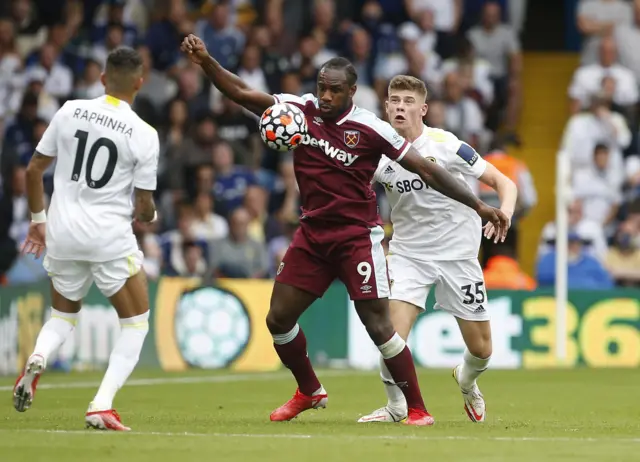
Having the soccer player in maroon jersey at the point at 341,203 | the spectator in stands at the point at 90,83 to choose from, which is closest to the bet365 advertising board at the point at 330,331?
the spectator in stands at the point at 90,83

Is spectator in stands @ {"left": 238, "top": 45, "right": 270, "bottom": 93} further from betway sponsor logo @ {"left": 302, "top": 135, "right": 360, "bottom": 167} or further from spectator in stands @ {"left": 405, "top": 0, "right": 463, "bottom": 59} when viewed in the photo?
betway sponsor logo @ {"left": 302, "top": 135, "right": 360, "bottom": 167}

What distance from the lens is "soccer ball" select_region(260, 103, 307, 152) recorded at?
910cm

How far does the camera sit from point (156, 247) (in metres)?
18.8

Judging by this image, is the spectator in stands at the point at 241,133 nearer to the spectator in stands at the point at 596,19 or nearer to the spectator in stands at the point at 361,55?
the spectator in stands at the point at 361,55

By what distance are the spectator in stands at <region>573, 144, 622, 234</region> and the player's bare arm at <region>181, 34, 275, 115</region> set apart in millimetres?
11999

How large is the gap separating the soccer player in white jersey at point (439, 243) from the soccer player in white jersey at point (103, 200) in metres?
2.01

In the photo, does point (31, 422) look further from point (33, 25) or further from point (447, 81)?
point (33, 25)

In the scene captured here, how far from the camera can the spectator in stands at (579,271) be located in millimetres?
18766

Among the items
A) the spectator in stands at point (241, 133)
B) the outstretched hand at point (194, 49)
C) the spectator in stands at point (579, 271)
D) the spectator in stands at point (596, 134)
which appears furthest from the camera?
the spectator in stands at point (596, 134)

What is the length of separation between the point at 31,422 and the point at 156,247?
9268mm

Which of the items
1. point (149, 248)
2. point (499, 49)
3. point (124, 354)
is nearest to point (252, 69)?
point (149, 248)

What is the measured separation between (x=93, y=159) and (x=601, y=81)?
45.9ft

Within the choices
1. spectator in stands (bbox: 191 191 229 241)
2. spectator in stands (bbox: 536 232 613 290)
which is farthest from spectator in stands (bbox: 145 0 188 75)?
spectator in stands (bbox: 536 232 613 290)

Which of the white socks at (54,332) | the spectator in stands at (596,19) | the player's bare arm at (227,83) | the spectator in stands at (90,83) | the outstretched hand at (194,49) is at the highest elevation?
the spectator in stands at (596,19)
